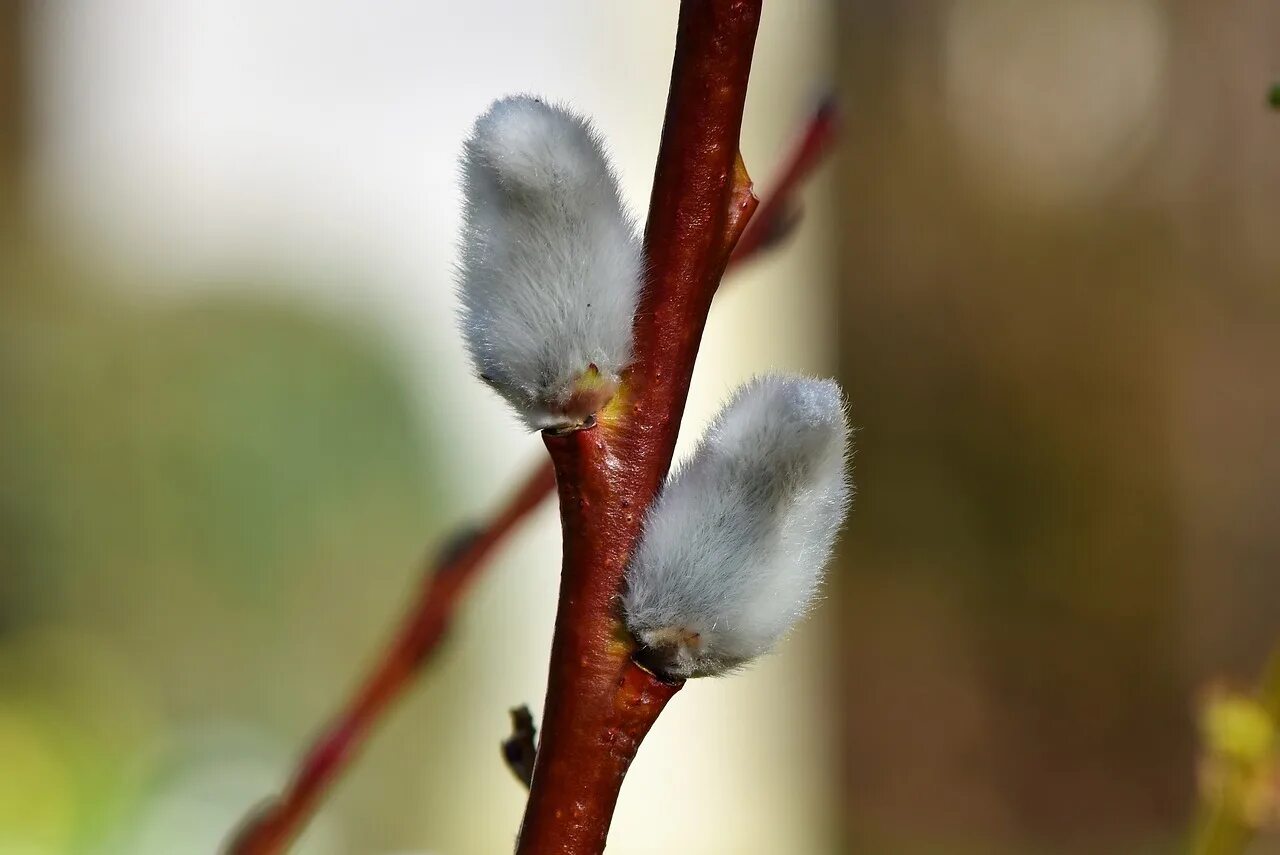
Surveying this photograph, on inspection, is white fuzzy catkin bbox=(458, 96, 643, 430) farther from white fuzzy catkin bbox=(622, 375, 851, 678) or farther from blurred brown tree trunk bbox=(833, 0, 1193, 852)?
blurred brown tree trunk bbox=(833, 0, 1193, 852)

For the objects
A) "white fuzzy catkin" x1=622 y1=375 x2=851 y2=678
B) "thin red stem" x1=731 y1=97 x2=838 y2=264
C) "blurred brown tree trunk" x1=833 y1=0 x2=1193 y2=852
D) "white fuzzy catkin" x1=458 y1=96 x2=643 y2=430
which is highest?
"blurred brown tree trunk" x1=833 y1=0 x2=1193 y2=852

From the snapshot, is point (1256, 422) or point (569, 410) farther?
point (1256, 422)

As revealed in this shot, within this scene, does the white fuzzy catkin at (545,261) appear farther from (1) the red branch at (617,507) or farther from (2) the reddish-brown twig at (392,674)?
(2) the reddish-brown twig at (392,674)

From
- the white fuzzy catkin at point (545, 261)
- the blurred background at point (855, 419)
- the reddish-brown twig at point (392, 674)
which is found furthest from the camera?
the blurred background at point (855, 419)

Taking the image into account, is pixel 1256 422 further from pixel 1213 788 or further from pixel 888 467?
pixel 1213 788

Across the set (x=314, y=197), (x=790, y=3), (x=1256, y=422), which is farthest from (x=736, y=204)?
(x=790, y=3)

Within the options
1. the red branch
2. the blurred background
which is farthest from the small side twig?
the blurred background

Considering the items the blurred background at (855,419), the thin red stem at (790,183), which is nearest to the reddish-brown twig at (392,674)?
the thin red stem at (790,183)
